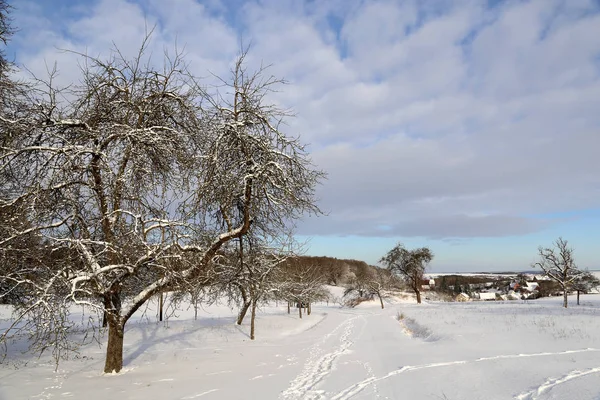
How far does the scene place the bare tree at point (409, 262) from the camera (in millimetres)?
55188

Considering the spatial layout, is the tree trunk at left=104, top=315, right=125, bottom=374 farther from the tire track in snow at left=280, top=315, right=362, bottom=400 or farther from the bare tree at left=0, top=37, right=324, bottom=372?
the tire track in snow at left=280, top=315, right=362, bottom=400

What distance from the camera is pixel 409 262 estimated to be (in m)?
55.4

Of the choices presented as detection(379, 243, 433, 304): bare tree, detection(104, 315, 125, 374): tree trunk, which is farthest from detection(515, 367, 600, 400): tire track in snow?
detection(379, 243, 433, 304): bare tree

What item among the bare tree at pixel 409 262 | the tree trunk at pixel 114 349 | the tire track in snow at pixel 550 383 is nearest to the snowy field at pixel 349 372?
the tire track in snow at pixel 550 383

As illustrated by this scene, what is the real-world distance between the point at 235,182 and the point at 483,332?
1153 cm

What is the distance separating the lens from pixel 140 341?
15.5 metres

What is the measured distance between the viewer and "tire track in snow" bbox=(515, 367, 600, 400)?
5.76 metres

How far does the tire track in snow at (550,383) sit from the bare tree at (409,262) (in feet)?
164

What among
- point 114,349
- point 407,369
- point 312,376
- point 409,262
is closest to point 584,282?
point 409,262

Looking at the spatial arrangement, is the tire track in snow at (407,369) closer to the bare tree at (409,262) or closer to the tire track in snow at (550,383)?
the tire track in snow at (550,383)

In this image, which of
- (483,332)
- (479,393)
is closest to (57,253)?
(479,393)

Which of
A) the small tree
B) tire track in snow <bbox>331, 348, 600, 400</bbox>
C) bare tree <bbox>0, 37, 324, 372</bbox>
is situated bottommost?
the small tree

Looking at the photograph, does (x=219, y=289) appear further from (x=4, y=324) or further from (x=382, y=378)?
(x=4, y=324)

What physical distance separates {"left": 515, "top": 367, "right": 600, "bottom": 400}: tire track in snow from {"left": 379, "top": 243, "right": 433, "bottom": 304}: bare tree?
49967 millimetres
